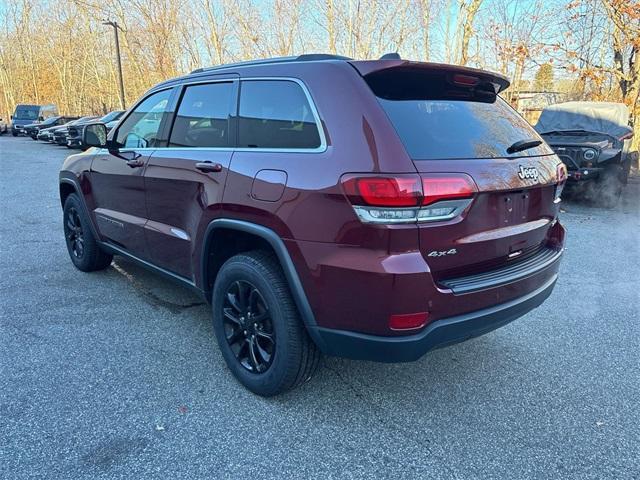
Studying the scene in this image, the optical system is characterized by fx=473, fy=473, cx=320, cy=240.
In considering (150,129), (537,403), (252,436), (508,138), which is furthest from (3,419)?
(508,138)

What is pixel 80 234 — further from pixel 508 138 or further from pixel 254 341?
Result: pixel 508 138

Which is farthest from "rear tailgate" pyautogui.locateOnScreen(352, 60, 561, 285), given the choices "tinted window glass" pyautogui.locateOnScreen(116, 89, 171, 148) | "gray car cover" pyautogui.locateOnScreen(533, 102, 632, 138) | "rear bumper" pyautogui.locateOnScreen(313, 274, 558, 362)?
"gray car cover" pyautogui.locateOnScreen(533, 102, 632, 138)

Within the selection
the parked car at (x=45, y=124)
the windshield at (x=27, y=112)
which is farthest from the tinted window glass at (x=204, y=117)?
the windshield at (x=27, y=112)

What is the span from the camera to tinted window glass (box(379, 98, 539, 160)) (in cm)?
221

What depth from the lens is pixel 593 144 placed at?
8.27m

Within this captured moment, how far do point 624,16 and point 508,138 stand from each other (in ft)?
41.6

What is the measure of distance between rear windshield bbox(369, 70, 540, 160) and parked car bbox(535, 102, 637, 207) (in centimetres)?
555

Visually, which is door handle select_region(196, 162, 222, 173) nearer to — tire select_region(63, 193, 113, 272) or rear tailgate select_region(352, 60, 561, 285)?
rear tailgate select_region(352, 60, 561, 285)

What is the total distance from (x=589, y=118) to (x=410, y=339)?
9733mm

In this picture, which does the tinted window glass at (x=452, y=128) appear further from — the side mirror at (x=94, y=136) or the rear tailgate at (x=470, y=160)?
the side mirror at (x=94, y=136)

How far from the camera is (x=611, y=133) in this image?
30.6 ft

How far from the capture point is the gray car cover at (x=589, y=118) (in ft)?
31.4

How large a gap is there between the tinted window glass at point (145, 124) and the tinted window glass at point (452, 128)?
199 centimetres

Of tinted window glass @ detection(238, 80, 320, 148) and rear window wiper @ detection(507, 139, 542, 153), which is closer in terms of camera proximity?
tinted window glass @ detection(238, 80, 320, 148)
